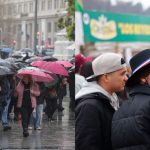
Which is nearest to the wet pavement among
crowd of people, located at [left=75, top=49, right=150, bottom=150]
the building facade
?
the building facade

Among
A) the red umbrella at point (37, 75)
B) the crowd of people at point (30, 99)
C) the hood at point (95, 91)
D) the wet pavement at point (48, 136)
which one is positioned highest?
the hood at point (95, 91)

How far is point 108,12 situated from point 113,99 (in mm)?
387

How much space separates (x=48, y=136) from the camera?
325 cm

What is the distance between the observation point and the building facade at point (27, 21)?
110 inches

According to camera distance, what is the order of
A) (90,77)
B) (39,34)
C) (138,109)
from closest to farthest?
(138,109) < (90,77) < (39,34)

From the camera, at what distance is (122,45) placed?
6.83 ft

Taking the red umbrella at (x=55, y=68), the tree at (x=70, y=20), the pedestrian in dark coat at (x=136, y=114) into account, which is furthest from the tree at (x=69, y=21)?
the pedestrian in dark coat at (x=136, y=114)

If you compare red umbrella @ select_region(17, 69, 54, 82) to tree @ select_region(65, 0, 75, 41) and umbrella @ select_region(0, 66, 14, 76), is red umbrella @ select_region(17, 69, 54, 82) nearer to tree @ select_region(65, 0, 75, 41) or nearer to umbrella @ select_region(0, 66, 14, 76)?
umbrella @ select_region(0, 66, 14, 76)

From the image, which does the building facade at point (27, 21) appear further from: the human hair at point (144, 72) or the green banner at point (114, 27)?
the human hair at point (144, 72)

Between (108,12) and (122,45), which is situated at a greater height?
(108,12)

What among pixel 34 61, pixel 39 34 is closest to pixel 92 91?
pixel 39 34

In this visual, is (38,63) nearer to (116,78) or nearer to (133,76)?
(116,78)

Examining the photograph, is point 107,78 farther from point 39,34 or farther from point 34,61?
point 34,61

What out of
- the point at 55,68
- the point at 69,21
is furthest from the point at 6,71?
the point at 69,21
